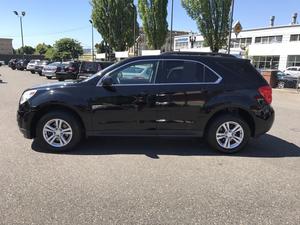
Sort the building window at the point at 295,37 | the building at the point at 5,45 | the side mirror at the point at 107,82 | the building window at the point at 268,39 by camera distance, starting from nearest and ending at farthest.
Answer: the side mirror at the point at 107,82, the building window at the point at 295,37, the building window at the point at 268,39, the building at the point at 5,45

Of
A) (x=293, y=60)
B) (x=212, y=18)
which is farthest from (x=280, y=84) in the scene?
(x=293, y=60)

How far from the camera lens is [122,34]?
45844 millimetres

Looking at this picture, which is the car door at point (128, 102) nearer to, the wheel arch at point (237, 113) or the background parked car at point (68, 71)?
the wheel arch at point (237, 113)

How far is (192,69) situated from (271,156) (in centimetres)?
210

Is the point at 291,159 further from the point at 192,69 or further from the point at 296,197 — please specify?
the point at 192,69

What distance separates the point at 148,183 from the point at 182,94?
1970 mm

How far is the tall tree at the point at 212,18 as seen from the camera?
101 ft

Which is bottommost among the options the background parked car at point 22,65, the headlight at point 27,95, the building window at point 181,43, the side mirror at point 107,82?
the background parked car at point 22,65

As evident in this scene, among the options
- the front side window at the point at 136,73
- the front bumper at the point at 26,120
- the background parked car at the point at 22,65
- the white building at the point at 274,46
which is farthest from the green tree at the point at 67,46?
the front side window at the point at 136,73

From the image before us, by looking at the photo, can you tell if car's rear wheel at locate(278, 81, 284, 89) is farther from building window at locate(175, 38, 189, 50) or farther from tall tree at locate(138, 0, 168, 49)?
building window at locate(175, 38, 189, 50)

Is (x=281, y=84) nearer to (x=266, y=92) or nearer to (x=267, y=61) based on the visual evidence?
(x=266, y=92)

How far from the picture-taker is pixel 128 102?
5.84 m

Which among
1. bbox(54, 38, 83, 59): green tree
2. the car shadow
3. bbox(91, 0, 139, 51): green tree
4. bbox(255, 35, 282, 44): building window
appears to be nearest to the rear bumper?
the car shadow

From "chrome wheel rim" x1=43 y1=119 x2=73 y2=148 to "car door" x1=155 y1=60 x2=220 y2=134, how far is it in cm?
164
